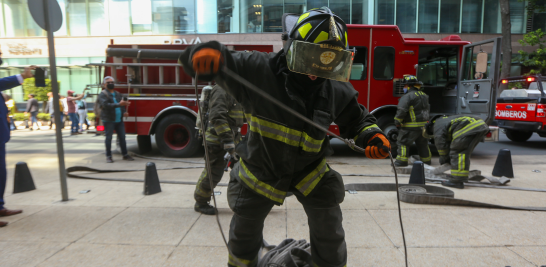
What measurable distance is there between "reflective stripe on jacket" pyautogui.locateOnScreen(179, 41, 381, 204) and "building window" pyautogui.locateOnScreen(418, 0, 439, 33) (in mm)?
20208

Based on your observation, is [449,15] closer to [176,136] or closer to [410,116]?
[410,116]

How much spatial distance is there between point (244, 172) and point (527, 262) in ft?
7.75

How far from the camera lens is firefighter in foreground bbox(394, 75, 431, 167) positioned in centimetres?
640

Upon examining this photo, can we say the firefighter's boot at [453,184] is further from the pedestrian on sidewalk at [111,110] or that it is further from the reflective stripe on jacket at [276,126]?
the pedestrian on sidewalk at [111,110]

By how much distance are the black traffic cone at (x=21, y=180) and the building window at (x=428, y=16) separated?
20.0 m

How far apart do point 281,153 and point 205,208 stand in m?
2.20

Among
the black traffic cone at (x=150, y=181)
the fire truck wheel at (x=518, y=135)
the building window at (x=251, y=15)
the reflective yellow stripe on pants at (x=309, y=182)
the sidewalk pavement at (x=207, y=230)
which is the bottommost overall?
the fire truck wheel at (x=518, y=135)

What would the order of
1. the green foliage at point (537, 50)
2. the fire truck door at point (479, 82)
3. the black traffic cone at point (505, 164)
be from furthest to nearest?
1. the green foliage at point (537, 50)
2. the fire truck door at point (479, 82)
3. the black traffic cone at point (505, 164)

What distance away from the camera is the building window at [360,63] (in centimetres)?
745

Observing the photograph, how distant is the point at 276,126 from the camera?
1.88 meters

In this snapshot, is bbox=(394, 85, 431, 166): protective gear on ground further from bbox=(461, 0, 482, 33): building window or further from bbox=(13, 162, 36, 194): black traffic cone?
bbox=(461, 0, 482, 33): building window

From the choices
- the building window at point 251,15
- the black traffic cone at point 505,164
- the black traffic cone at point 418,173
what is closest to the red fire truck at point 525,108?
the black traffic cone at point 505,164

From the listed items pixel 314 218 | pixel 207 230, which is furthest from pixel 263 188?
pixel 207 230

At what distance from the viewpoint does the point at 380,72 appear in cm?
749
